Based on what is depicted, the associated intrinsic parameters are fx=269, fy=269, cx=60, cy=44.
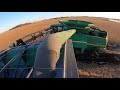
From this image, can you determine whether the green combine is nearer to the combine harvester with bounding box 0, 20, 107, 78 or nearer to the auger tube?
the combine harvester with bounding box 0, 20, 107, 78

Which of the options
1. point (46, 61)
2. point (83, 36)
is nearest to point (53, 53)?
point (46, 61)

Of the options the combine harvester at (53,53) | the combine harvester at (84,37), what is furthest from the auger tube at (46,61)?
the combine harvester at (84,37)

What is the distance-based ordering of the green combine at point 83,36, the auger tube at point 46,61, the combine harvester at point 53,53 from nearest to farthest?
1. the auger tube at point 46,61
2. the combine harvester at point 53,53
3. the green combine at point 83,36

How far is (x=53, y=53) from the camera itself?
7.00 m

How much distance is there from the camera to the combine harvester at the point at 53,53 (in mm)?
6137

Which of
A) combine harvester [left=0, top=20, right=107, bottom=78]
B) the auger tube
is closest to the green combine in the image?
combine harvester [left=0, top=20, right=107, bottom=78]

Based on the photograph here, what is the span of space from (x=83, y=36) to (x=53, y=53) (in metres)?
10.2

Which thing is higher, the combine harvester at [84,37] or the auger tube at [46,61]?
the auger tube at [46,61]

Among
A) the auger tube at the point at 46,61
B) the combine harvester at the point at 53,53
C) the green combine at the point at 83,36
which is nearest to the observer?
the auger tube at the point at 46,61

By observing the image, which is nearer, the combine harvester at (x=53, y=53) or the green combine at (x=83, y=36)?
the combine harvester at (x=53, y=53)

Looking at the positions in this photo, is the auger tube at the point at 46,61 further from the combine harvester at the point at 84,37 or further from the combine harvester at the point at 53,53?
the combine harvester at the point at 84,37
